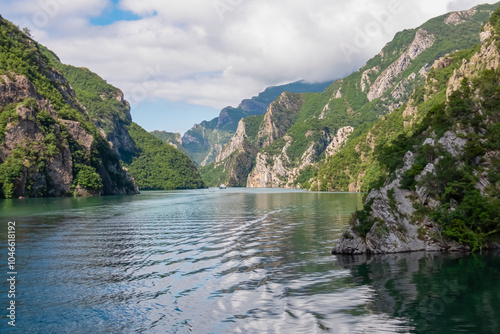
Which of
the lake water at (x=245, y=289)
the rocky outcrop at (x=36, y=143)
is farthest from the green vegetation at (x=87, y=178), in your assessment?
the lake water at (x=245, y=289)

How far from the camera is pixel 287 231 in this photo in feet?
148

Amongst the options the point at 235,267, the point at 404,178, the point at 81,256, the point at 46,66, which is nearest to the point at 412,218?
the point at 404,178

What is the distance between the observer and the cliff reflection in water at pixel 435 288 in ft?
51.0

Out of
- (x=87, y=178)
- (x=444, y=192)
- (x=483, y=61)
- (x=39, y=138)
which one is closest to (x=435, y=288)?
(x=444, y=192)

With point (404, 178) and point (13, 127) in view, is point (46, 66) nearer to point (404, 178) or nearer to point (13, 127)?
point (13, 127)

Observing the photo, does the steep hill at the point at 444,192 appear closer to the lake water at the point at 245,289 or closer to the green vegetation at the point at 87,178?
the lake water at the point at 245,289

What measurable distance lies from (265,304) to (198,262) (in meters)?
11.3

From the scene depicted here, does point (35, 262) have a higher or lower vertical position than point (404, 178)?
lower

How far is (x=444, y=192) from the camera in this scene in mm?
31078

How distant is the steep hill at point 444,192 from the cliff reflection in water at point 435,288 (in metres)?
1.72

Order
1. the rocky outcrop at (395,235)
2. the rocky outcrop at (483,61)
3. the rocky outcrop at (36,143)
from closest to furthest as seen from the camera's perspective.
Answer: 1. the rocky outcrop at (395,235)
2. the rocky outcrop at (483,61)
3. the rocky outcrop at (36,143)

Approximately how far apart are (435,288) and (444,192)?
13.4 m

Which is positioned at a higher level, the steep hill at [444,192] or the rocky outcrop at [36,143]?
the rocky outcrop at [36,143]

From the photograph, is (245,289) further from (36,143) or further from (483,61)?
(36,143)
